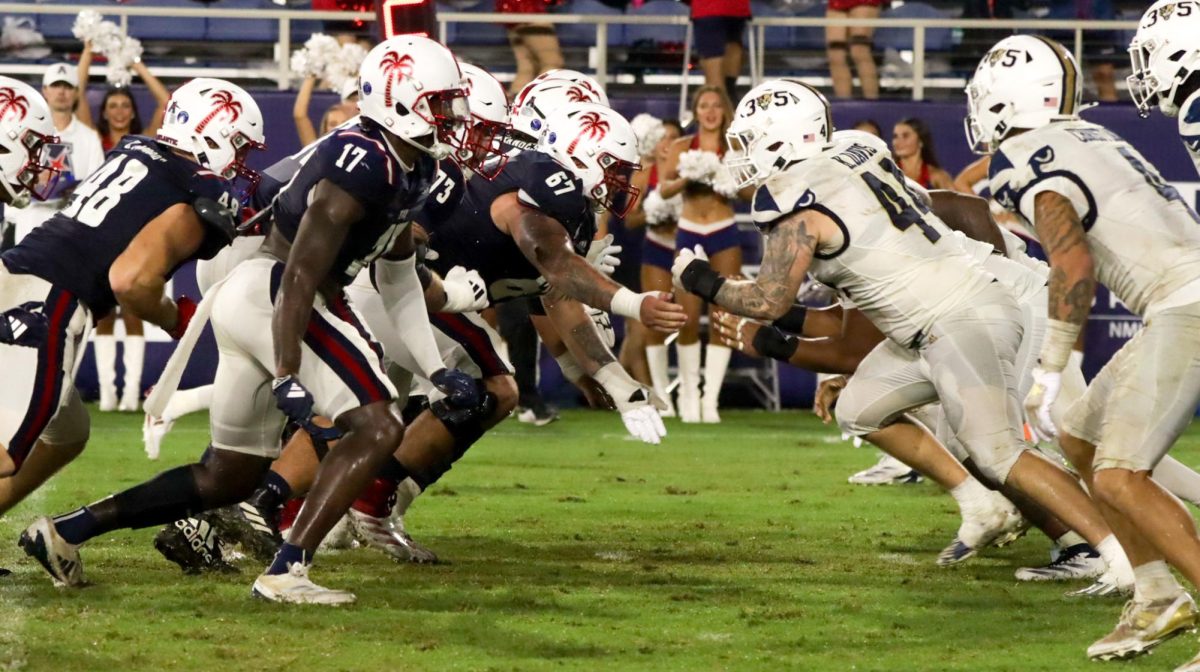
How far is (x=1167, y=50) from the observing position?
14.5 feet

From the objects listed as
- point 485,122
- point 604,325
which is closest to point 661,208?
point 604,325

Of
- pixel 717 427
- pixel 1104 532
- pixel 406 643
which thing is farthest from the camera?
pixel 717 427

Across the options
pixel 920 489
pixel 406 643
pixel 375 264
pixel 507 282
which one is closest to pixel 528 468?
pixel 920 489

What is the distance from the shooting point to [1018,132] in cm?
469

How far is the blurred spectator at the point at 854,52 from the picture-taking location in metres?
11.2

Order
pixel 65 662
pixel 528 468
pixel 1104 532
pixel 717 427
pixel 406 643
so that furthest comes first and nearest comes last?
pixel 717 427
pixel 528 468
pixel 1104 532
pixel 406 643
pixel 65 662

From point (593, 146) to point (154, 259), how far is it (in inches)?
→ 59.5

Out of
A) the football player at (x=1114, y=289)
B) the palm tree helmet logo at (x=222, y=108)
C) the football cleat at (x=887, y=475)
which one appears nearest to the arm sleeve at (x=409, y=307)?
the palm tree helmet logo at (x=222, y=108)

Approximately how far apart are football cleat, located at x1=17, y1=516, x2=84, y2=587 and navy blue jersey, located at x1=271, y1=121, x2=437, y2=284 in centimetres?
106

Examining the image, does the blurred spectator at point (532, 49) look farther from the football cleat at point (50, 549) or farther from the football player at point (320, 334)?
the football cleat at point (50, 549)

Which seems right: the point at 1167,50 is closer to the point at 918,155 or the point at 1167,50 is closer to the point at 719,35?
the point at 918,155

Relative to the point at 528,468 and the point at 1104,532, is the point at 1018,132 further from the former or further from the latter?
the point at 528,468

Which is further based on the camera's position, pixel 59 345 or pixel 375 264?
pixel 375 264

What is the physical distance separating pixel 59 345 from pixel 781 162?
7.06ft
